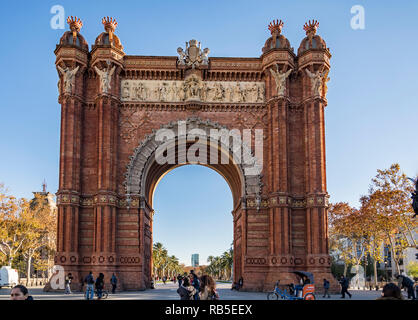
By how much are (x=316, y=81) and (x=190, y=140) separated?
28.9 ft

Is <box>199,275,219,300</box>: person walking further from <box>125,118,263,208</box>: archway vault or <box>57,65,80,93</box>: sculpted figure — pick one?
<box>57,65,80,93</box>: sculpted figure

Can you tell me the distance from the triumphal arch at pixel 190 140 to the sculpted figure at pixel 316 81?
6 centimetres

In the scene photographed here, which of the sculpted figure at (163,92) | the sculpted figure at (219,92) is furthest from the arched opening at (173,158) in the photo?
the sculpted figure at (163,92)

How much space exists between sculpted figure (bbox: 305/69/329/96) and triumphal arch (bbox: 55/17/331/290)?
0.06 meters

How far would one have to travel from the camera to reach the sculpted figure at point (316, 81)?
101 ft

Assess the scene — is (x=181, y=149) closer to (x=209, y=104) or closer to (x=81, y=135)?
(x=209, y=104)

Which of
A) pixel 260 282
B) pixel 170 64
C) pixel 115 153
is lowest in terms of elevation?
pixel 260 282

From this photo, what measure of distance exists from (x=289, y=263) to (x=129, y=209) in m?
10.2

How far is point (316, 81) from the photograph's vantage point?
101 ft

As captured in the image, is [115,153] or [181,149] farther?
[181,149]

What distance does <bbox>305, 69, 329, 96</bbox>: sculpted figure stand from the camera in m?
30.7

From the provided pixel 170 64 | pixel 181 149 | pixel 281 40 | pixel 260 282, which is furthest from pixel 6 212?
pixel 281 40
